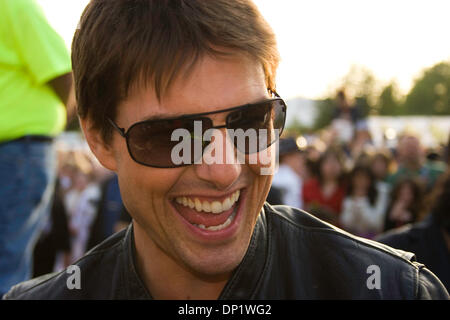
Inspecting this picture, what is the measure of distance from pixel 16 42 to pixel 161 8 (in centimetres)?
127

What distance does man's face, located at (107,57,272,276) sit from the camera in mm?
1495

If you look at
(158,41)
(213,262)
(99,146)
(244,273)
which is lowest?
(244,273)

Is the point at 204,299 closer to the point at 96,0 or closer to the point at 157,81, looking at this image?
the point at 157,81

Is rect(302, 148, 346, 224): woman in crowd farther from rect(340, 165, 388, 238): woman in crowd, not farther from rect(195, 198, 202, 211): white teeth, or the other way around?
rect(195, 198, 202, 211): white teeth

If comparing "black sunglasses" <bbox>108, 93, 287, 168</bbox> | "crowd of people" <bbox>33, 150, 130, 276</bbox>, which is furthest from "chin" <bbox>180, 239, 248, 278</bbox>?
"crowd of people" <bbox>33, 150, 130, 276</bbox>

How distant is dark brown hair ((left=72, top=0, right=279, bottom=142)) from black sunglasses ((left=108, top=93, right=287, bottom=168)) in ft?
0.37

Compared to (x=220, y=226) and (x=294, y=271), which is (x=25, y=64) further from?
(x=294, y=271)

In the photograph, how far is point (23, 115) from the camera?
2520mm

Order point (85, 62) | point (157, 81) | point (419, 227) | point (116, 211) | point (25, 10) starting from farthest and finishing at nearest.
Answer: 1. point (116, 211)
2. point (419, 227)
3. point (25, 10)
4. point (85, 62)
5. point (157, 81)

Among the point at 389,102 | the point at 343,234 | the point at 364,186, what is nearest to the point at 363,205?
the point at 364,186

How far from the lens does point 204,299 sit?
1.77m

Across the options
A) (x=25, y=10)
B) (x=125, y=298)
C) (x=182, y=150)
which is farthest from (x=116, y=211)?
(x=182, y=150)

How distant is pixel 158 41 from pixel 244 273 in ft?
2.93

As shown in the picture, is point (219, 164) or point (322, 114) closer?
point (219, 164)
